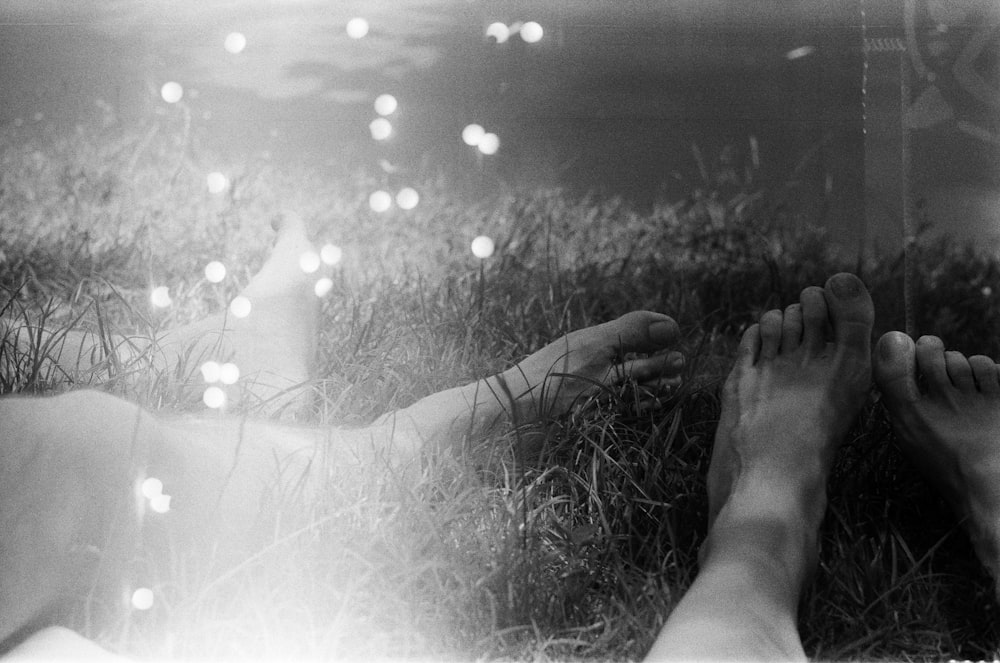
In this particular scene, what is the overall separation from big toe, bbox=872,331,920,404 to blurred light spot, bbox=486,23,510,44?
707mm

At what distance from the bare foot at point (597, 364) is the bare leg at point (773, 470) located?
4.5 inches

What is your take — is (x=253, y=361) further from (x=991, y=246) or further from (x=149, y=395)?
(x=991, y=246)

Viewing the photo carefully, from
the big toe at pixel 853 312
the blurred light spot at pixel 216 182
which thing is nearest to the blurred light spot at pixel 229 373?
the blurred light spot at pixel 216 182

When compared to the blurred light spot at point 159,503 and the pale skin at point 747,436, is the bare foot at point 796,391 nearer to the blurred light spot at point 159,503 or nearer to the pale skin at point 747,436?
the pale skin at point 747,436

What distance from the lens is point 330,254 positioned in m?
1.22

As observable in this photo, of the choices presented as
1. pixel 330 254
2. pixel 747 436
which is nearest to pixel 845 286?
pixel 747 436

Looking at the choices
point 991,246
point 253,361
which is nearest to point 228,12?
point 253,361

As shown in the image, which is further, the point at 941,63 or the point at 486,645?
the point at 941,63

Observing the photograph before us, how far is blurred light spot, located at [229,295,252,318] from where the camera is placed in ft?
3.95

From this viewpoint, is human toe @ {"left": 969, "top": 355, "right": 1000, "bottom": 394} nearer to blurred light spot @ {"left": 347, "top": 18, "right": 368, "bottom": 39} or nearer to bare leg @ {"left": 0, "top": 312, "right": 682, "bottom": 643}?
bare leg @ {"left": 0, "top": 312, "right": 682, "bottom": 643}

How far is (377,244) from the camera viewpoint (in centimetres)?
121

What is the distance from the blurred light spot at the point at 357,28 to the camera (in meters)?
1.18

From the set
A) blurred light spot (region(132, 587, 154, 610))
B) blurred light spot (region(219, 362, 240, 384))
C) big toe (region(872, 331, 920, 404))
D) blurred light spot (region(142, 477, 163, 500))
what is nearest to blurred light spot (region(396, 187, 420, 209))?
blurred light spot (region(219, 362, 240, 384))

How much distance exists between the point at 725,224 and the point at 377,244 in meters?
0.51
